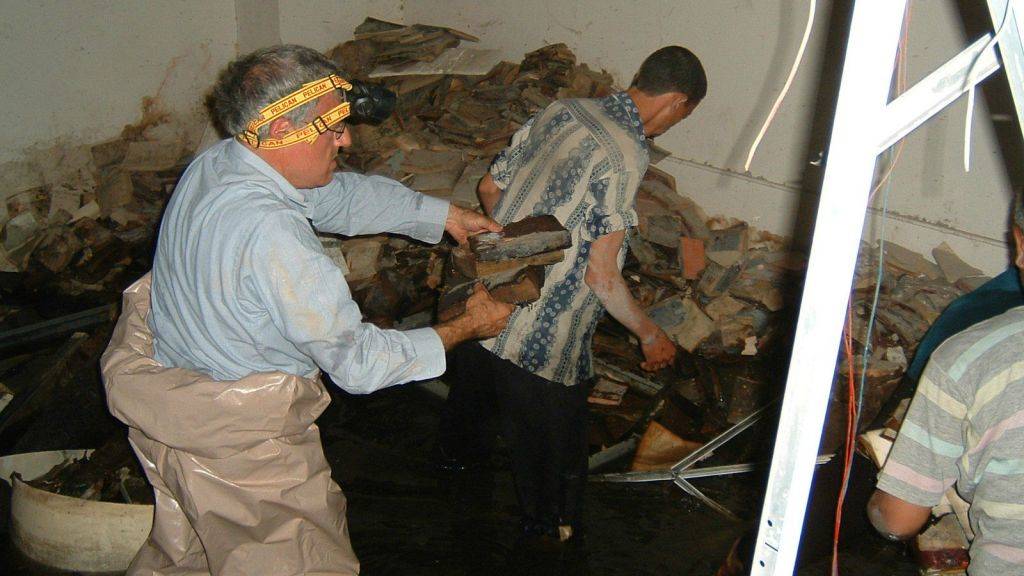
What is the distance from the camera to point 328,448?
4.35m

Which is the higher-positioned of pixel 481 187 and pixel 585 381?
pixel 481 187

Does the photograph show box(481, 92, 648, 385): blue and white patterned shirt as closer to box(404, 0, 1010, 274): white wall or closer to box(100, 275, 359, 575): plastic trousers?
box(100, 275, 359, 575): plastic trousers

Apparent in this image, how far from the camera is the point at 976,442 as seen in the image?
1849mm

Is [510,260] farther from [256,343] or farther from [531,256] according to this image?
[256,343]

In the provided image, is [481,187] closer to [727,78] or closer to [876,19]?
[876,19]

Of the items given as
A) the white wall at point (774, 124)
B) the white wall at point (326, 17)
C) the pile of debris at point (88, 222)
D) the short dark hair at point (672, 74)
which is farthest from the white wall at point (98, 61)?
the short dark hair at point (672, 74)

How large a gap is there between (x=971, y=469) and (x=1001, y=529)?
15 centimetres

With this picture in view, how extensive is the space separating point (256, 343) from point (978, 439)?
6.50 ft

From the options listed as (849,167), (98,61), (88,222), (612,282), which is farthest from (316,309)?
(98,61)

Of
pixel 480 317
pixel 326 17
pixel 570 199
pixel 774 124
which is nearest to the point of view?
pixel 480 317

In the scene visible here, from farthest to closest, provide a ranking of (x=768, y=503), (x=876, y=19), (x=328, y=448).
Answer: (x=328, y=448), (x=768, y=503), (x=876, y=19)

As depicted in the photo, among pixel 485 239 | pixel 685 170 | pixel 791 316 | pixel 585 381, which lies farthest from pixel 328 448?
pixel 685 170

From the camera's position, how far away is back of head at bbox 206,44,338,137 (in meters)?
2.30

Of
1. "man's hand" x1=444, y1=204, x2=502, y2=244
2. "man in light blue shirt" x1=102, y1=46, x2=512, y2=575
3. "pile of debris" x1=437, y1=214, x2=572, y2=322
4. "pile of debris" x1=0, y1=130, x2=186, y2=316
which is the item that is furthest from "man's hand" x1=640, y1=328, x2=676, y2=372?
"pile of debris" x1=0, y1=130, x2=186, y2=316
